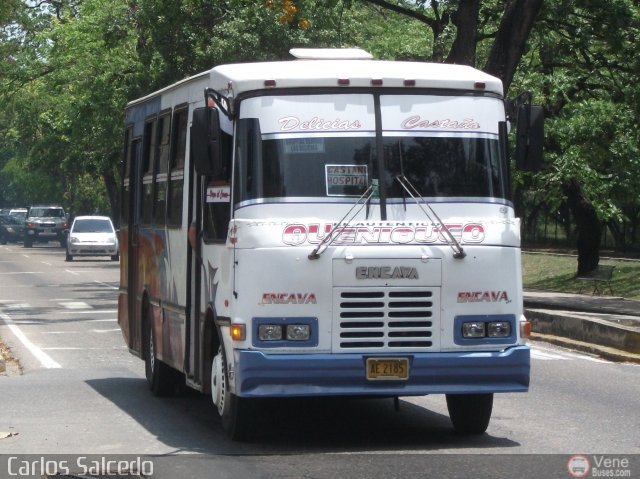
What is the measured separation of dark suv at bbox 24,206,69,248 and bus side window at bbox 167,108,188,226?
5694 centimetres

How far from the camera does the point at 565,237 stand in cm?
5250

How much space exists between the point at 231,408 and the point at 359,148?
215cm

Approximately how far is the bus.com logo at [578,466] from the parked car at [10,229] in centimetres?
7059

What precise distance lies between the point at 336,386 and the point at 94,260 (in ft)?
144

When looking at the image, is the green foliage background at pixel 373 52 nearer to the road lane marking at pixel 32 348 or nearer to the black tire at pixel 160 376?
the road lane marking at pixel 32 348

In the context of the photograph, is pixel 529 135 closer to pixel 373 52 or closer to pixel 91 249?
pixel 373 52

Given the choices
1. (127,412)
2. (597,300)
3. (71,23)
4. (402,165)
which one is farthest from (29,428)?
(71,23)

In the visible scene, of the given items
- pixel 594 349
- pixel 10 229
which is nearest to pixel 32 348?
pixel 594 349

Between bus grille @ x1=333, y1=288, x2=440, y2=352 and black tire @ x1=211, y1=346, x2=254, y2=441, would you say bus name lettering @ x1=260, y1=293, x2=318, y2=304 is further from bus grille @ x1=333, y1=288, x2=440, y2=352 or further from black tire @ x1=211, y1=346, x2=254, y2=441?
black tire @ x1=211, y1=346, x2=254, y2=441

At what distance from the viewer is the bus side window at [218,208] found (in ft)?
33.3

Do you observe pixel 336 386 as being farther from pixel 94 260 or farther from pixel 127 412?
pixel 94 260

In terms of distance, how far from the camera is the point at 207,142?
9.99 meters

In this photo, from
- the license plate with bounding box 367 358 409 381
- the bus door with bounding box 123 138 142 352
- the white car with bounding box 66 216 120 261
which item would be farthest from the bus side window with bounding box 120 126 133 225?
the white car with bounding box 66 216 120 261

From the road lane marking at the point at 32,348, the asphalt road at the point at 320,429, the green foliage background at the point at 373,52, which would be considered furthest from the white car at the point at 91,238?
the asphalt road at the point at 320,429
